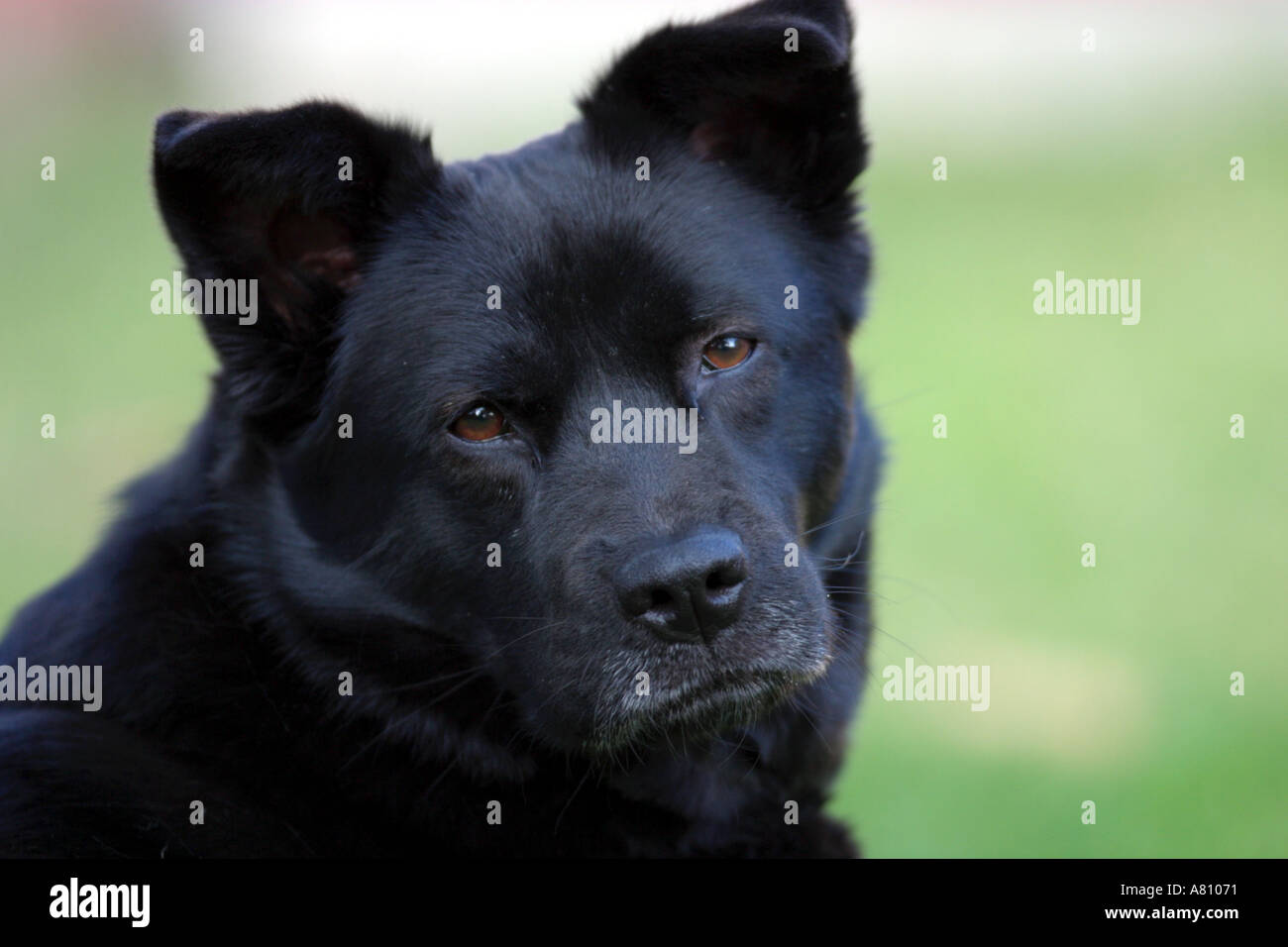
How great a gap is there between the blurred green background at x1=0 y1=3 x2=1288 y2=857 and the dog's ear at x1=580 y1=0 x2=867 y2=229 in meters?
0.18

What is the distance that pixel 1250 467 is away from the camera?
821 centimetres

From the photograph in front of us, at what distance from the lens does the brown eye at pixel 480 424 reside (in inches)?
136

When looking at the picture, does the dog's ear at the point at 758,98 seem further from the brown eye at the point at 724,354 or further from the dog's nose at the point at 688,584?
the dog's nose at the point at 688,584

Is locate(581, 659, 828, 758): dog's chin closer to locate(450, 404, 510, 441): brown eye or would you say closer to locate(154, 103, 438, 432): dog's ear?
locate(450, 404, 510, 441): brown eye

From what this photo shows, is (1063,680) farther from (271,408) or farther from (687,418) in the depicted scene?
(271,408)

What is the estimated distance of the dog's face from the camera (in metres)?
3.29

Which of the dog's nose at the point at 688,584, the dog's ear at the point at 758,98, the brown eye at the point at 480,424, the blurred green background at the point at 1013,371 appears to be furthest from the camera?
the blurred green background at the point at 1013,371

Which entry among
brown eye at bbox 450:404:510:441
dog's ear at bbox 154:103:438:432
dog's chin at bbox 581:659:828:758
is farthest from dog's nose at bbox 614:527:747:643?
dog's ear at bbox 154:103:438:432

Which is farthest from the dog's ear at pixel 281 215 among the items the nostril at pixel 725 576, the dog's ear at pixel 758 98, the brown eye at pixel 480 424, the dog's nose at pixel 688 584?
the nostril at pixel 725 576

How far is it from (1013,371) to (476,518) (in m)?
7.52

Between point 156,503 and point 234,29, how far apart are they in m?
12.4

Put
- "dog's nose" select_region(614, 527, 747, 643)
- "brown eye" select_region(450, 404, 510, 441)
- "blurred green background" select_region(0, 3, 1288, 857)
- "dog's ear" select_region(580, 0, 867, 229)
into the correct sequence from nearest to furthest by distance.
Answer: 1. "dog's nose" select_region(614, 527, 747, 643)
2. "brown eye" select_region(450, 404, 510, 441)
3. "dog's ear" select_region(580, 0, 867, 229)
4. "blurred green background" select_region(0, 3, 1288, 857)

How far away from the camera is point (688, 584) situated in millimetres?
3152
